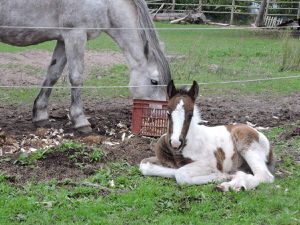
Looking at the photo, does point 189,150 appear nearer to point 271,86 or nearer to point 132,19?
point 132,19

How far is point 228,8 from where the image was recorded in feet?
99.5

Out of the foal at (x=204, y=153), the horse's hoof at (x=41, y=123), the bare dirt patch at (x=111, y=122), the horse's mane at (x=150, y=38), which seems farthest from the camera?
the horse's hoof at (x=41, y=123)

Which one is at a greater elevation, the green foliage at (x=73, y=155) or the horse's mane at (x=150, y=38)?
the horse's mane at (x=150, y=38)

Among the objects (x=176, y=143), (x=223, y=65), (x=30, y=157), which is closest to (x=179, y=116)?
(x=176, y=143)

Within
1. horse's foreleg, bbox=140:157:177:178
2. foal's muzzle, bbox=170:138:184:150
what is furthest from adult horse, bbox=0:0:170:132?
foal's muzzle, bbox=170:138:184:150

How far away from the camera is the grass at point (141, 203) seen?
4.29 meters

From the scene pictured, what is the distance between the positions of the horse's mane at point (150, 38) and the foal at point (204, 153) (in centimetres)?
192

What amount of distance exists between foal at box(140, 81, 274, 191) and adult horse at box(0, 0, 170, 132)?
2024mm

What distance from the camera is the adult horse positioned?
707cm

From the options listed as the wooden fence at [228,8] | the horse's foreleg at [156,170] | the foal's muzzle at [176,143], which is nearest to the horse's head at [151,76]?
the horse's foreleg at [156,170]

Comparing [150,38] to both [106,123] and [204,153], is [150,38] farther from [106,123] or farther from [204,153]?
[204,153]

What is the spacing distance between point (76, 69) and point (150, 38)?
1.02 metres

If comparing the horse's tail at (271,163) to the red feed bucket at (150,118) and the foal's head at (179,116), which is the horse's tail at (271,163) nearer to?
the foal's head at (179,116)

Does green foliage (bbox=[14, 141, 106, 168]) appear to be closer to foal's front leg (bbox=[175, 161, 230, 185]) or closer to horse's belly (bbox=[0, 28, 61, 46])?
foal's front leg (bbox=[175, 161, 230, 185])
